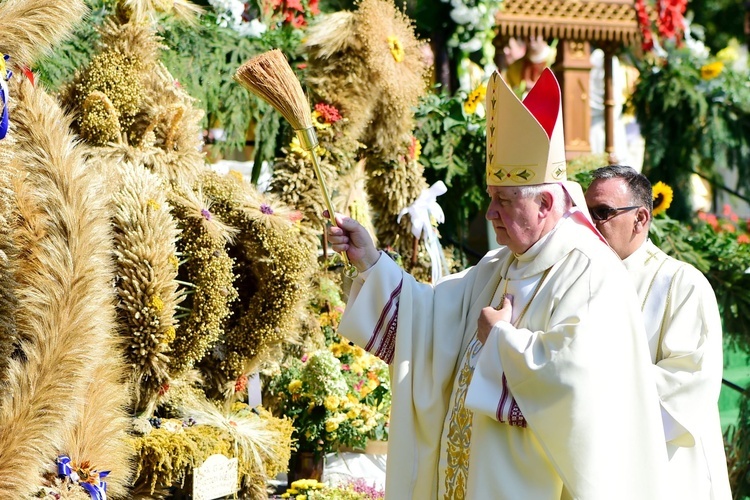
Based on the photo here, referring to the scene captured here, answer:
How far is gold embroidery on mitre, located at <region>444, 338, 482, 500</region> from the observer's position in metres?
2.84

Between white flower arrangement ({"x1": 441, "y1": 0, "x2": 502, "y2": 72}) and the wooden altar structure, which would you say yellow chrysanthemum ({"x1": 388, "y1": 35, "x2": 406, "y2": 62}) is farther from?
the wooden altar structure

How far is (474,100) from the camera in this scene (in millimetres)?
5863

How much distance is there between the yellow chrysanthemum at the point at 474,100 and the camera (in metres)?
5.84

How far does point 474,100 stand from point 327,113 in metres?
1.38

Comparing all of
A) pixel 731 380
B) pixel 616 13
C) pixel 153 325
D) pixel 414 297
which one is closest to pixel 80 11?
pixel 153 325

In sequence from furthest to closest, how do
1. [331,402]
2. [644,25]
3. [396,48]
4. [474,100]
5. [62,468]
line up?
[644,25] → [474,100] → [396,48] → [331,402] → [62,468]

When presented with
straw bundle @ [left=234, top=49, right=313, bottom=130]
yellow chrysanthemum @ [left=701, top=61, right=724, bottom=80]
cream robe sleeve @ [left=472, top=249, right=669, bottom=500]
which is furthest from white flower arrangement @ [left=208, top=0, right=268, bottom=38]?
yellow chrysanthemum @ [left=701, top=61, right=724, bottom=80]

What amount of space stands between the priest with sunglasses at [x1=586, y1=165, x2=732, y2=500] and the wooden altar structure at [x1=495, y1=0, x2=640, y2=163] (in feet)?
12.1

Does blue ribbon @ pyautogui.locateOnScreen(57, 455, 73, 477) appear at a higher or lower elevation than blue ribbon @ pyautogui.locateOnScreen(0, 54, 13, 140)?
lower

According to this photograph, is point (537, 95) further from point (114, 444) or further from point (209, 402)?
point (209, 402)

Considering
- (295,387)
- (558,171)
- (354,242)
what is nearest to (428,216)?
(295,387)

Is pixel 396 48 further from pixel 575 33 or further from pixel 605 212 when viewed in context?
pixel 575 33

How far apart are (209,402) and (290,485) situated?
2.54 ft

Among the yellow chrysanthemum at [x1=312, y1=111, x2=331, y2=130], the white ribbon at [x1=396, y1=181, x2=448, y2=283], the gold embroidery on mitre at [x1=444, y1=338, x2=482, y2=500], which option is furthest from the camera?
the white ribbon at [x1=396, y1=181, x2=448, y2=283]
